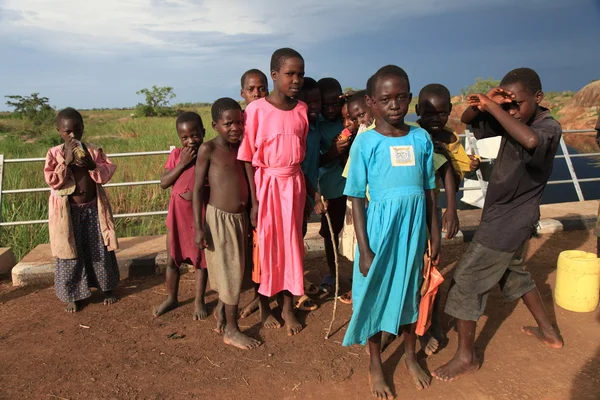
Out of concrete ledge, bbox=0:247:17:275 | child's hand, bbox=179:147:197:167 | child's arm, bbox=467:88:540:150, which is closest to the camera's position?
child's arm, bbox=467:88:540:150

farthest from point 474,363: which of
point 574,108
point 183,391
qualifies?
point 574,108

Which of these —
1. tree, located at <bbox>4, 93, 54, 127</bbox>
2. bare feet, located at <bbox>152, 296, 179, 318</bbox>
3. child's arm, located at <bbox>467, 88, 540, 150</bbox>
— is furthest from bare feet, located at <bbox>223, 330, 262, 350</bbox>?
tree, located at <bbox>4, 93, 54, 127</bbox>

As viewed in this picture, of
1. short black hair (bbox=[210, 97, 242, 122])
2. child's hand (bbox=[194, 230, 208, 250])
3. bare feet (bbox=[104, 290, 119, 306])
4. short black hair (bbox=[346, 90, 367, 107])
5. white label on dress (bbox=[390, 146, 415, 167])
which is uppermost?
short black hair (bbox=[346, 90, 367, 107])

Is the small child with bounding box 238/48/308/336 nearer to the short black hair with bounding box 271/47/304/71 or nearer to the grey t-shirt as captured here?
the short black hair with bounding box 271/47/304/71

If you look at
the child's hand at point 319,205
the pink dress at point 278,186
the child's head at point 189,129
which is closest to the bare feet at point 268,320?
the pink dress at point 278,186

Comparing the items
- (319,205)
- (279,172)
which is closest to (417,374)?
(319,205)

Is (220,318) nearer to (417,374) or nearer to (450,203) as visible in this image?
(417,374)

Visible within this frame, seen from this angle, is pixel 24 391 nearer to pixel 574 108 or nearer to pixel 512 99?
pixel 512 99

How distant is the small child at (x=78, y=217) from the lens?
338 centimetres

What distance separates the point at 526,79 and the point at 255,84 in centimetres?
182

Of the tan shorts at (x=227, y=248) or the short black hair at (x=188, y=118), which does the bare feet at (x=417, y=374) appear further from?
the short black hair at (x=188, y=118)

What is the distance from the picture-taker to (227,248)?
119 inches

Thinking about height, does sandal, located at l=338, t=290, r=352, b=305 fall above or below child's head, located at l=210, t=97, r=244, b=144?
below

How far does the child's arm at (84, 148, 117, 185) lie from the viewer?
11.3 ft
